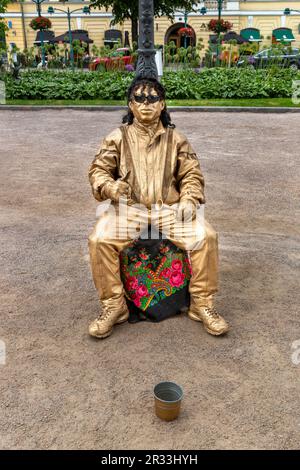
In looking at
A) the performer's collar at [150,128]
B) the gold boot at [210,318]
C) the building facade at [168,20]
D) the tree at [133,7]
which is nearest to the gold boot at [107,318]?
the gold boot at [210,318]

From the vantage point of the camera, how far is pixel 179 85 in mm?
14625

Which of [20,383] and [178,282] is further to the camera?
[178,282]

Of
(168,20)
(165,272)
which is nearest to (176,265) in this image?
(165,272)

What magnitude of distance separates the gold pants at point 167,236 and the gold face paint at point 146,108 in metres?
0.64

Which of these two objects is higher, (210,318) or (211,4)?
(211,4)

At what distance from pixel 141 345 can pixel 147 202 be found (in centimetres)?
101

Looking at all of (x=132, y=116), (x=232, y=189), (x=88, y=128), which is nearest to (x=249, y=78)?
(x=88, y=128)

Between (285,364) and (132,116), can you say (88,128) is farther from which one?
(285,364)

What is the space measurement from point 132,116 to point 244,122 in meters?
8.36

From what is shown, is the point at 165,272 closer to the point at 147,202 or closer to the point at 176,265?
the point at 176,265

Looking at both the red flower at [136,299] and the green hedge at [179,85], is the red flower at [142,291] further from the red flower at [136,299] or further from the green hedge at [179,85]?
the green hedge at [179,85]

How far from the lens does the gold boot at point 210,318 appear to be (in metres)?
3.57

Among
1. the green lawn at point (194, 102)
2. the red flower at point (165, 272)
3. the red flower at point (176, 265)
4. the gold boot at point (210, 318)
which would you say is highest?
the green lawn at point (194, 102)

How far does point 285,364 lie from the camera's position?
3277 mm
